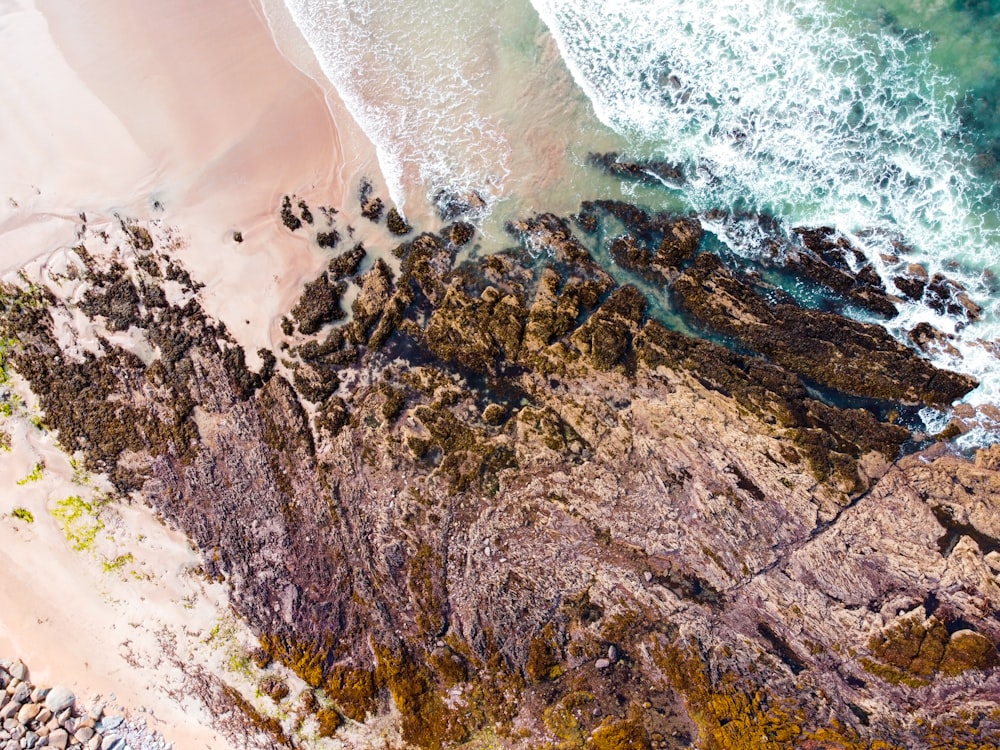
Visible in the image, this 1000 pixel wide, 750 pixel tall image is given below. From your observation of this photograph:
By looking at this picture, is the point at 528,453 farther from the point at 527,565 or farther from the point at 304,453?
the point at 304,453

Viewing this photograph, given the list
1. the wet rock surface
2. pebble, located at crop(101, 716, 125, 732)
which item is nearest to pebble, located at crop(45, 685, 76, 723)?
pebble, located at crop(101, 716, 125, 732)

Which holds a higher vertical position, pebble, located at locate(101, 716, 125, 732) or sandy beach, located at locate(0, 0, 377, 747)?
sandy beach, located at locate(0, 0, 377, 747)

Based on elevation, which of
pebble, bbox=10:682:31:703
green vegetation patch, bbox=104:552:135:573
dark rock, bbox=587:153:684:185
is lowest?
pebble, bbox=10:682:31:703

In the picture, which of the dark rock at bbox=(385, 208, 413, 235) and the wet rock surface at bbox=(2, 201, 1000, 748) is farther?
the dark rock at bbox=(385, 208, 413, 235)

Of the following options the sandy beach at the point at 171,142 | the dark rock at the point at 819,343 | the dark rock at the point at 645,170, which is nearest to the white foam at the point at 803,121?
the dark rock at the point at 645,170

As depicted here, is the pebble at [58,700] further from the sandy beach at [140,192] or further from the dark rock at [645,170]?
the dark rock at [645,170]

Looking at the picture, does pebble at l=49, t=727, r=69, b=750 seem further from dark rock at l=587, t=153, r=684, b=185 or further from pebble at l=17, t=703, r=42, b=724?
dark rock at l=587, t=153, r=684, b=185
